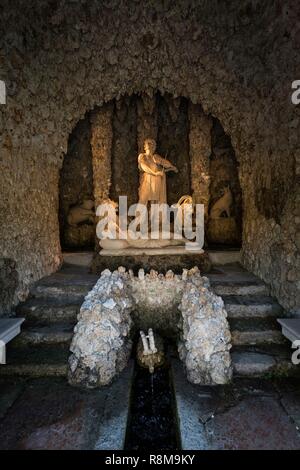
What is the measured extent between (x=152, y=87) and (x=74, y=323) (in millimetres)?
4574

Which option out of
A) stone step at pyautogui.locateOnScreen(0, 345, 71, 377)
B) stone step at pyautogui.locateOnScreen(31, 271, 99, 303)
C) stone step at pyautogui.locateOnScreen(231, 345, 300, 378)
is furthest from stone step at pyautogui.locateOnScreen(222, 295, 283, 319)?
stone step at pyautogui.locateOnScreen(0, 345, 71, 377)

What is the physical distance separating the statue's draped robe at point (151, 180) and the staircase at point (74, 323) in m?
1.97

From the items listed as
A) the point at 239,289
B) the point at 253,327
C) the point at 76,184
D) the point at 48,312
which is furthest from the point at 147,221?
the point at 253,327

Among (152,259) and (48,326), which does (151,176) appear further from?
(48,326)

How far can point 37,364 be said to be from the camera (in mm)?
3240

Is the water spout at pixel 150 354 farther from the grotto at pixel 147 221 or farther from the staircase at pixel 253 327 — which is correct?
the staircase at pixel 253 327

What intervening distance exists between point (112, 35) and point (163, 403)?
218 inches

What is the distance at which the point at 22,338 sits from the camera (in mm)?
3611

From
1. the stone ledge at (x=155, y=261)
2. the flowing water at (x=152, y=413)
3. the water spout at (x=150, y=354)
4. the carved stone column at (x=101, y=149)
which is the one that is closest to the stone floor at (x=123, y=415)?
the flowing water at (x=152, y=413)

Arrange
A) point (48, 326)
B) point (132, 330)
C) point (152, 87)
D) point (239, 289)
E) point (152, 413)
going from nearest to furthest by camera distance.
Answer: point (152, 413)
point (48, 326)
point (132, 330)
point (239, 289)
point (152, 87)

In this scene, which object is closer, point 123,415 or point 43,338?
point 123,415

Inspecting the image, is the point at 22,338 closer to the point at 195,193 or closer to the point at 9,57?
the point at 9,57

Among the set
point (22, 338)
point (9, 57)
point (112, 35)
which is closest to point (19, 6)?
point (9, 57)

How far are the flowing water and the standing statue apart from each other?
11.5 feet
